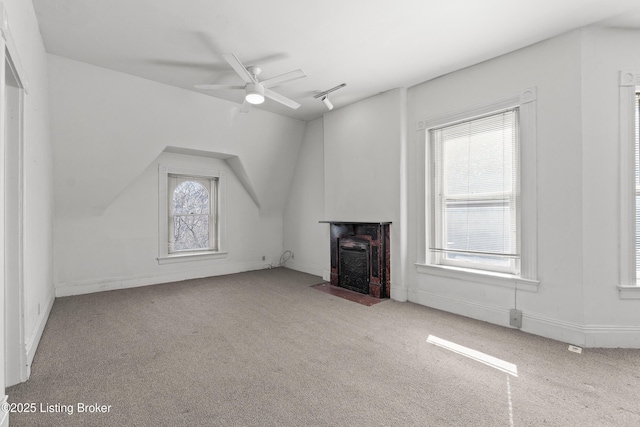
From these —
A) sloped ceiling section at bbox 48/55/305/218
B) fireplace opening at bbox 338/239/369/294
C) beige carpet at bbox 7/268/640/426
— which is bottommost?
beige carpet at bbox 7/268/640/426

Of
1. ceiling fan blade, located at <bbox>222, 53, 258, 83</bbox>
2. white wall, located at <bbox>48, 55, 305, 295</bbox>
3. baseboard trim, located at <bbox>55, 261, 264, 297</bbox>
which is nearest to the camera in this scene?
ceiling fan blade, located at <bbox>222, 53, 258, 83</bbox>

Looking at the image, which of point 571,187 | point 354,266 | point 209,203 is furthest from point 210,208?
point 571,187

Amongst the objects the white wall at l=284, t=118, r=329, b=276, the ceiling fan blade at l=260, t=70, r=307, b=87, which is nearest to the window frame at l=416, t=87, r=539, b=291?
the ceiling fan blade at l=260, t=70, r=307, b=87

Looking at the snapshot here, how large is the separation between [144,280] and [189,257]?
2.34 ft

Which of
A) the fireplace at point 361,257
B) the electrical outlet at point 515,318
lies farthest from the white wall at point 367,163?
the electrical outlet at point 515,318

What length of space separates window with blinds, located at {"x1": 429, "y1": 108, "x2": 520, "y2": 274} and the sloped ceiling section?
287 centimetres

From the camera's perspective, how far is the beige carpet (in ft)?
5.52

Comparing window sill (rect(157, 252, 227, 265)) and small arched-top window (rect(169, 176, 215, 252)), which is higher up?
small arched-top window (rect(169, 176, 215, 252))

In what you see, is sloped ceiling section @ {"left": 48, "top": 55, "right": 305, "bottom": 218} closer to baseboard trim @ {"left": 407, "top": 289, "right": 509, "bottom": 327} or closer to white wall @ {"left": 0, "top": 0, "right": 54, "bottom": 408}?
white wall @ {"left": 0, "top": 0, "right": 54, "bottom": 408}

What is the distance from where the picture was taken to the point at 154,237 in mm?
4711

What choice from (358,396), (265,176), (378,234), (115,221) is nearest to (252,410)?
(358,396)

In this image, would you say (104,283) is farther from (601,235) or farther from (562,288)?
(601,235)

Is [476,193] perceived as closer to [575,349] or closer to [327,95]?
[575,349]

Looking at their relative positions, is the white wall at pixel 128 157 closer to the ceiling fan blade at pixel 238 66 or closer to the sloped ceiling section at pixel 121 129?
the sloped ceiling section at pixel 121 129
